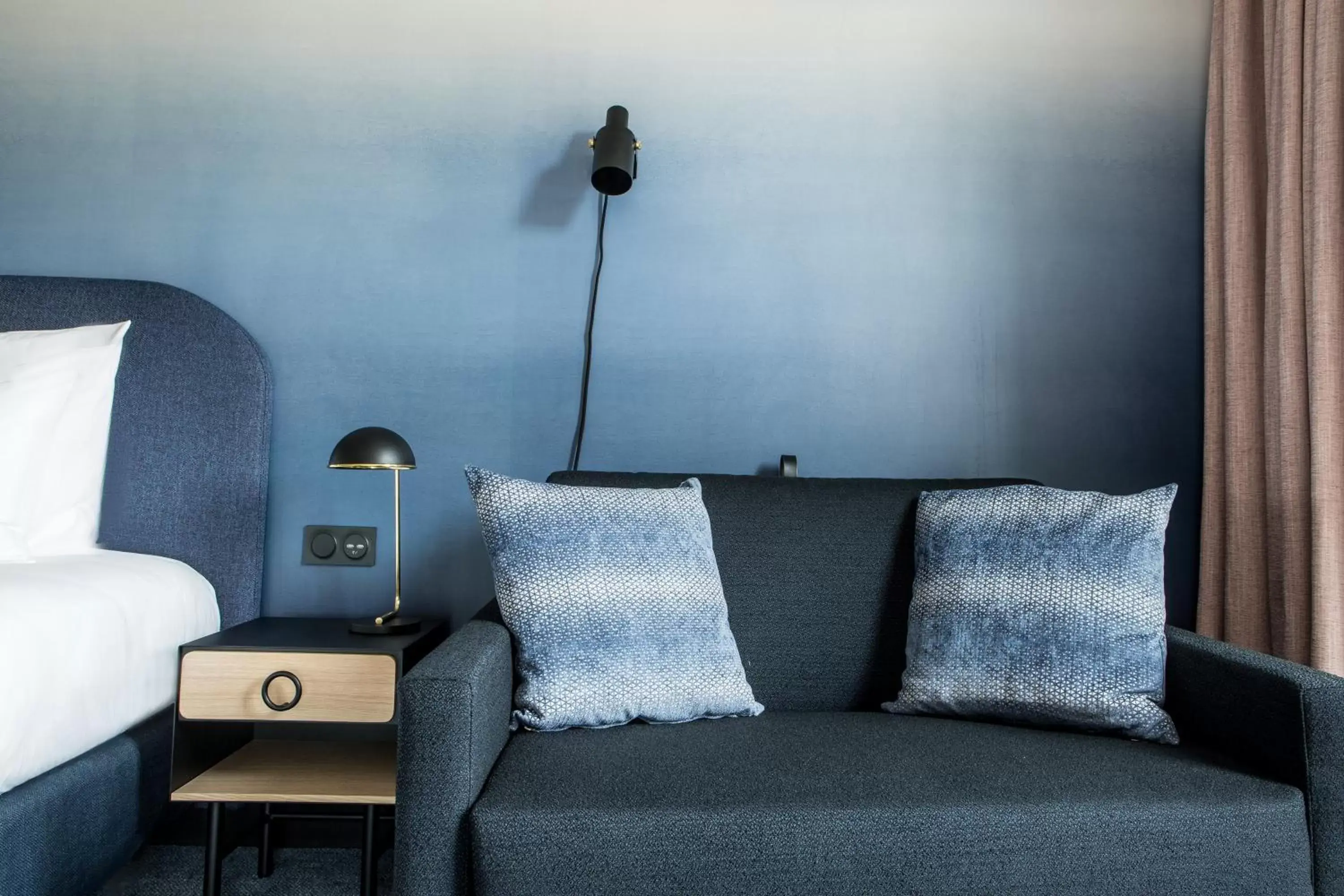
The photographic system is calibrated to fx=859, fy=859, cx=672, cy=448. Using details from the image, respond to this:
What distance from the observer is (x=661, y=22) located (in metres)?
2.09

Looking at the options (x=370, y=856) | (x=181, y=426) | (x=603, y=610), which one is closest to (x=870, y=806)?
(x=603, y=610)

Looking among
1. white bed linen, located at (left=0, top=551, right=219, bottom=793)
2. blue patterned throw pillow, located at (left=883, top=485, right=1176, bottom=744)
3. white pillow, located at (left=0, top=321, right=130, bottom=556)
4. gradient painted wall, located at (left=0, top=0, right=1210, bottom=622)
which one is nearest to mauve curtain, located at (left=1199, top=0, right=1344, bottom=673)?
gradient painted wall, located at (left=0, top=0, right=1210, bottom=622)

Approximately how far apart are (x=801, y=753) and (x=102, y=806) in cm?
117

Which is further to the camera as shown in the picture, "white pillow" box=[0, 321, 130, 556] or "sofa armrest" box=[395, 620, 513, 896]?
"white pillow" box=[0, 321, 130, 556]

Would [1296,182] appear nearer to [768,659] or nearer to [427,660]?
[768,659]

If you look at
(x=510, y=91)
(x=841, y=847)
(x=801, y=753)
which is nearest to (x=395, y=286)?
(x=510, y=91)

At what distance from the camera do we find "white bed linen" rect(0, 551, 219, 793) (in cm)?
125

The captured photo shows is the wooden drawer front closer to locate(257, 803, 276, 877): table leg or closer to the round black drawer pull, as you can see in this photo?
the round black drawer pull

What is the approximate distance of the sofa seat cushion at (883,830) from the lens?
1.07m

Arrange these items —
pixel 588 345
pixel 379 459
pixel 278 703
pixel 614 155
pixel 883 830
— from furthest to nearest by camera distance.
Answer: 1. pixel 588 345
2. pixel 614 155
3. pixel 379 459
4. pixel 278 703
5. pixel 883 830

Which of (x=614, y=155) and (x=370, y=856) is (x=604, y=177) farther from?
(x=370, y=856)

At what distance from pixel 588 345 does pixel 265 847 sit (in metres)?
1.27

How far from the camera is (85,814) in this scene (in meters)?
1.39

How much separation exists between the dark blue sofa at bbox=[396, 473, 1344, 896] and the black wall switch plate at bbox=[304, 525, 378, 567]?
0.75 m
